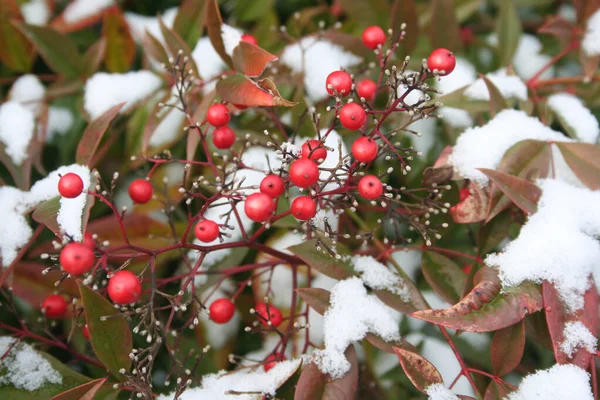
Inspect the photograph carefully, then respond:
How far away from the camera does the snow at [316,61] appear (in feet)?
4.81


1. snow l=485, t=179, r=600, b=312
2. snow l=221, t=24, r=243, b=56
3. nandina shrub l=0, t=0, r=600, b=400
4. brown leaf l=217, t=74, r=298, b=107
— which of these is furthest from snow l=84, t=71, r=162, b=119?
snow l=485, t=179, r=600, b=312

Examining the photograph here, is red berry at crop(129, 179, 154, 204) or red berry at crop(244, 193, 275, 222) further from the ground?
red berry at crop(244, 193, 275, 222)

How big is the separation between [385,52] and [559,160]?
0.56 metres

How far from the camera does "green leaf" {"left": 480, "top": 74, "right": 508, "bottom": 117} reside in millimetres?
1224

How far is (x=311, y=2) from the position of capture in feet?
6.33

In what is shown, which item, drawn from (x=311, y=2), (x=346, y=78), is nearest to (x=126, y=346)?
(x=346, y=78)

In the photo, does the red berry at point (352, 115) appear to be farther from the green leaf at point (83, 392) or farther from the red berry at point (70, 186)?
the green leaf at point (83, 392)

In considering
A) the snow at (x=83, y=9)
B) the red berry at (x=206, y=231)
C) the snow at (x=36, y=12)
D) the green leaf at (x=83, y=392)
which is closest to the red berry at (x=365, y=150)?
the red berry at (x=206, y=231)

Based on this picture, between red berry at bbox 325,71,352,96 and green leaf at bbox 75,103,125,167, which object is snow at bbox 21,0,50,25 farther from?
red berry at bbox 325,71,352,96

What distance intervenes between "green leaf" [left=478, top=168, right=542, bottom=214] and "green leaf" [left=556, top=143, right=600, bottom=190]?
14 cm

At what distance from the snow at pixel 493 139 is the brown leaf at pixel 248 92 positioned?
0.48m

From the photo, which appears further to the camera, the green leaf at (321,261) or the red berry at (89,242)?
the green leaf at (321,261)

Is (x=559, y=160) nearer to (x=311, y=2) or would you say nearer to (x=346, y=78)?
(x=346, y=78)

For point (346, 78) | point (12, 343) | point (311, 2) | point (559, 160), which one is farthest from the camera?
point (311, 2)
